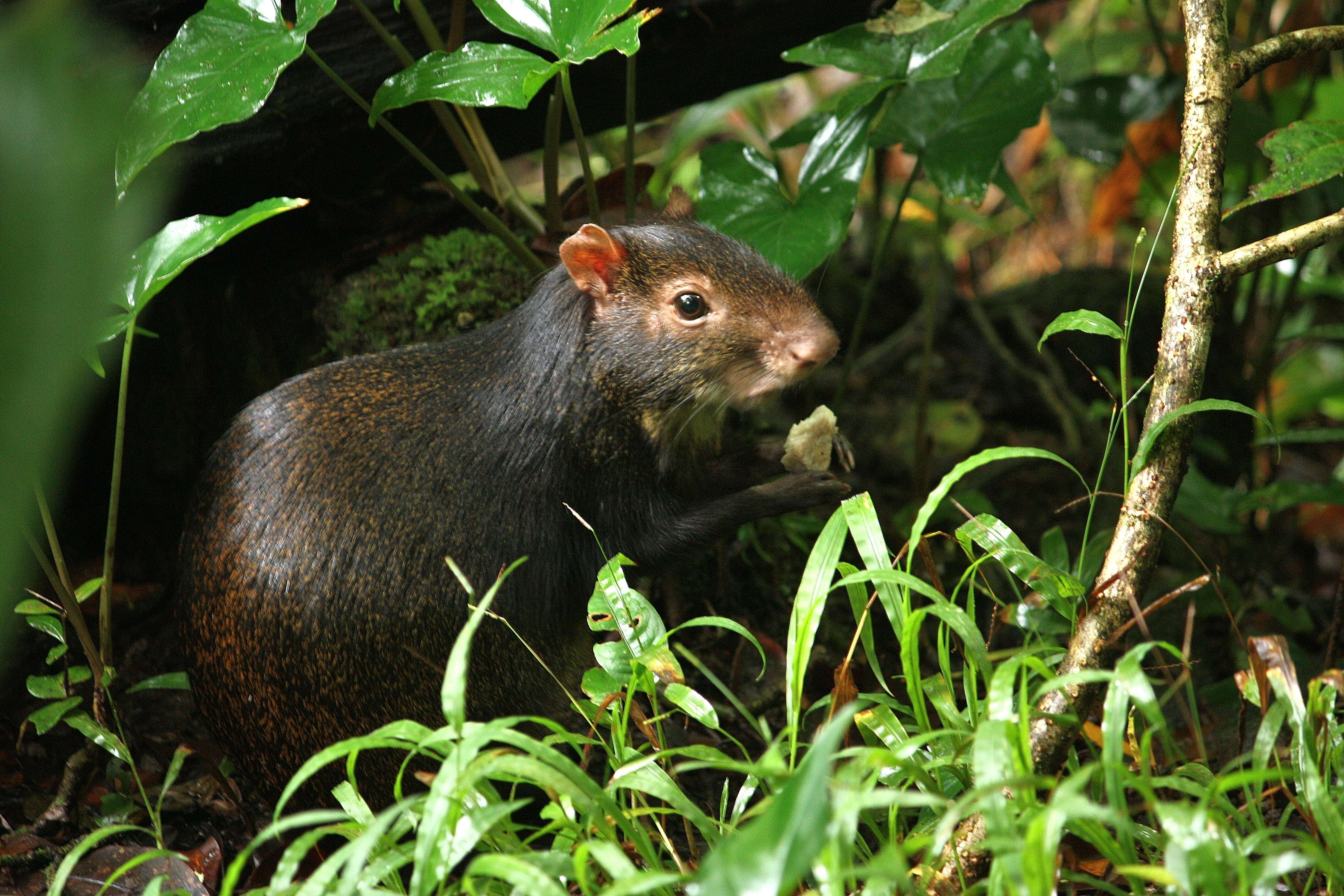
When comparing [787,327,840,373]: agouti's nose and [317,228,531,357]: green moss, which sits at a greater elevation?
[317,228,531,357]: green moss

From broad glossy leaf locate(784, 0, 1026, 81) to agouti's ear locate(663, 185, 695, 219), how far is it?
491 mm

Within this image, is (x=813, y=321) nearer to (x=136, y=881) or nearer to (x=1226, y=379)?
(x=136, y=881)

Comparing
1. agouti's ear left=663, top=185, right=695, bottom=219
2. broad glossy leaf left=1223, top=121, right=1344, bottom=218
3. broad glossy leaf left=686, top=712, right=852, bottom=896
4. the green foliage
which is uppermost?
the green foliage

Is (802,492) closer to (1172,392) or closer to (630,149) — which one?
(1172,392)

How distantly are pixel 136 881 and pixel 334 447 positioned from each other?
1.09 metres

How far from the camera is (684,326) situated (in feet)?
8.91

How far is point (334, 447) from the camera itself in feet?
8.57

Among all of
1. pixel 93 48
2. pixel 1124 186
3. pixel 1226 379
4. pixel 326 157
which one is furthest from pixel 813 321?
pixel 1124 186

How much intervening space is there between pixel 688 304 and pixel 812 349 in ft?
1.13

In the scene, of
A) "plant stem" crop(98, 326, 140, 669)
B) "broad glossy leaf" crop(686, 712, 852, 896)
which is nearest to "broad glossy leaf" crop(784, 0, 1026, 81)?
"plant stem" crop(98, 326, 140, 669)

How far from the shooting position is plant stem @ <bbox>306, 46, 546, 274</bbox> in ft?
9.11

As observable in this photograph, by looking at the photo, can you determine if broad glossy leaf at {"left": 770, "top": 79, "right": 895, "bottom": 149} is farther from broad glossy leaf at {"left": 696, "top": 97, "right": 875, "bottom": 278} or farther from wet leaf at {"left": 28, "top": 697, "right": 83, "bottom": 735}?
wet leaf at {"left": 28, "top": 697, "right": 83, "bottom": 735}

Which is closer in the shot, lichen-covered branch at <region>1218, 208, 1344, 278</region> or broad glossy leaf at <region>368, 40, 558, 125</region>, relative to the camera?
lichen-covered branch at <region>1218, 208, 1344, 278</region>

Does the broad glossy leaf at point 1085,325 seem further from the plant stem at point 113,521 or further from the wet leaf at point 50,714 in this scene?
the wet leaf at point 50,714
